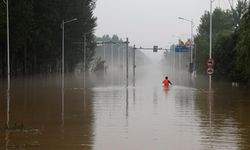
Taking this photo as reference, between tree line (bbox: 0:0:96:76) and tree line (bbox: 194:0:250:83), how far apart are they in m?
20.4

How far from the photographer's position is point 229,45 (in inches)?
2859

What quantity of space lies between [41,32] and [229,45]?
24267 millimetres

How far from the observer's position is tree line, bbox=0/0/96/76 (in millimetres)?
57250

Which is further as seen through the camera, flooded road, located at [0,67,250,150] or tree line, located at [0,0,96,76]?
tree line, located at [0,0,96,76]

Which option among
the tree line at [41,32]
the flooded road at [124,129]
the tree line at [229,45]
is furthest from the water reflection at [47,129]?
the tree line at [41,32]

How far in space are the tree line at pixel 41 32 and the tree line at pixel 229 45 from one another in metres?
20.4

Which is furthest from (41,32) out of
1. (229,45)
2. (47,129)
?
(47,129)

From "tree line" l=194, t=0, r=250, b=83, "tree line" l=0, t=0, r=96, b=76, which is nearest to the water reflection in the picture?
"tree line" l=194, t=0, r=250, b=83

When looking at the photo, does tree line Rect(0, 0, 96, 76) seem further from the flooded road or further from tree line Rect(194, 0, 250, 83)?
the flooded road

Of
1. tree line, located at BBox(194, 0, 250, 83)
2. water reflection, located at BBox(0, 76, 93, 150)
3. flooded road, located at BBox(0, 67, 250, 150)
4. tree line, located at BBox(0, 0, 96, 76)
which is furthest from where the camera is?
tree line, located at BBox(0, 0, 96, 76)

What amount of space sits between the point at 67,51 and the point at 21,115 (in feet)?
212

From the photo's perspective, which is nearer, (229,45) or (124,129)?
(124,129)

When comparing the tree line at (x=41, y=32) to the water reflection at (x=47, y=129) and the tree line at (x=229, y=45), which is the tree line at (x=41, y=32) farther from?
the water reflection at (x=47, y=129)

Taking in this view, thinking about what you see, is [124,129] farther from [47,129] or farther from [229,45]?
[229,45]
